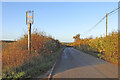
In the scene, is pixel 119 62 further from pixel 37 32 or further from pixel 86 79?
pixel 37 32

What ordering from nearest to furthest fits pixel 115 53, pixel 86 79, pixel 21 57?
pixel 86 79 → pixel 21 57 → pixel 115 53

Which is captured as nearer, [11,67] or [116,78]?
[116,78]

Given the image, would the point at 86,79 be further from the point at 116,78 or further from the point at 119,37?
the point at 119,37

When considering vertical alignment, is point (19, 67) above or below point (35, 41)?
below

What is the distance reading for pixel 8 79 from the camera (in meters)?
5.95

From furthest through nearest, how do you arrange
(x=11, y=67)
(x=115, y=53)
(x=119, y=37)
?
(x=115, y=53), (x=119, y=37), (x=11, y=67)

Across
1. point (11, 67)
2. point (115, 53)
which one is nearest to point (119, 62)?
point (115, 53)

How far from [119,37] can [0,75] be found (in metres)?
11.2

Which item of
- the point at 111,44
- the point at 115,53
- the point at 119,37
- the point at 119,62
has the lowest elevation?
the point at 119,62

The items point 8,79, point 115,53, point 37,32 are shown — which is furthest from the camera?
point 37,32

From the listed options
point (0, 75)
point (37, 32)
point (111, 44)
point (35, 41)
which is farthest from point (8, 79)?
point (111, 44)

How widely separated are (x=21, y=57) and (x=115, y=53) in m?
10.2

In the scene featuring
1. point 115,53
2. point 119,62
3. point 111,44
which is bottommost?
point 119,62

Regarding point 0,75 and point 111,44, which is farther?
point 111,44
